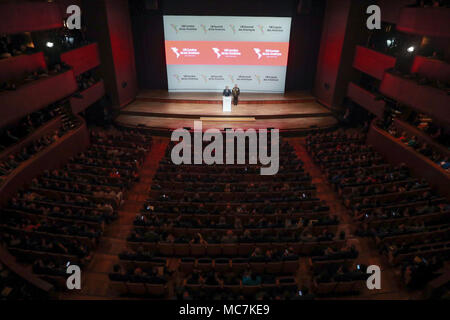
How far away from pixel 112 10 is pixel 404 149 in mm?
14451

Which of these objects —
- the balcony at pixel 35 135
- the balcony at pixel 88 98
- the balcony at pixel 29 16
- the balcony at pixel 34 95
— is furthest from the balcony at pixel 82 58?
the balcony at pixel 35 135

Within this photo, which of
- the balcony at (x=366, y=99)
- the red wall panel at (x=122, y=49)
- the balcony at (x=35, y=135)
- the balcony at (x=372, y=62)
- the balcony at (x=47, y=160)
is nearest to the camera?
the balcony at (x=47, y=160)

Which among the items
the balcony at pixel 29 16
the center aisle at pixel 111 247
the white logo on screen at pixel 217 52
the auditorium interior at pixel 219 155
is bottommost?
the center aisle at pixel 111 247

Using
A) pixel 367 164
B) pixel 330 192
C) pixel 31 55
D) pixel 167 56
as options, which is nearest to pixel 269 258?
pixel 330 192

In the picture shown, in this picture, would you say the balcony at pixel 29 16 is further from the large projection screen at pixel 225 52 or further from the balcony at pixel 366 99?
the balcony at pixel 366 99

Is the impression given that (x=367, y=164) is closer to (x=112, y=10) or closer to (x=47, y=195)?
(x=47, y=195)

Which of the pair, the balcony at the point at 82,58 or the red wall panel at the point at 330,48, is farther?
the red wall panel at the point at 330,48

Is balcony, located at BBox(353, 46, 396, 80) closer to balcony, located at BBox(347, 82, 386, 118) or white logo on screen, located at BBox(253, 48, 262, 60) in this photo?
balcony, located at BBox(347, 82, 386, 118)

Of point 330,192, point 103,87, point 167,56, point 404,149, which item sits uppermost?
point 167,56

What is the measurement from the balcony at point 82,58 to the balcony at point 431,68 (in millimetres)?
14540

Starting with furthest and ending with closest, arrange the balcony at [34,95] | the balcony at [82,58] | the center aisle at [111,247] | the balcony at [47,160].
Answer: the balcony at [82,58], the balcony at [34,95], the balcony at [47,160], the center aisle at [111,247]

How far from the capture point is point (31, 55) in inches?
448

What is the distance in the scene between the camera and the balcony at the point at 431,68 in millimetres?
11430

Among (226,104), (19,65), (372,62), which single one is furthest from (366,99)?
(19,65)
